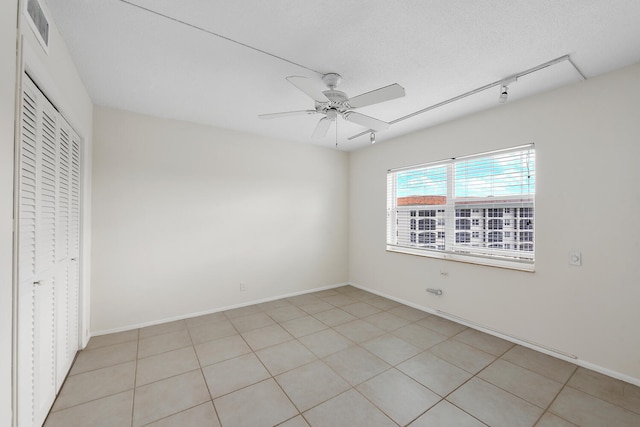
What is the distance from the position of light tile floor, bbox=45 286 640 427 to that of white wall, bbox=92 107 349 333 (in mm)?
489

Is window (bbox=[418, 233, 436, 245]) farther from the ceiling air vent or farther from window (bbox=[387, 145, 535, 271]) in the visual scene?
the ceiling air vent

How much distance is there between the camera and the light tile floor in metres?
1.76

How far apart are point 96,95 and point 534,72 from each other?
416cm

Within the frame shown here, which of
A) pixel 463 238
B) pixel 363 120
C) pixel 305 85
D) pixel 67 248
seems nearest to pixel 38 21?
pixel 305 85

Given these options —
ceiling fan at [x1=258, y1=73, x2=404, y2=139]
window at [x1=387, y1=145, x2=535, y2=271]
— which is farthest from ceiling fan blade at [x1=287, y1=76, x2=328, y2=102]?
window at [x1=387, y1=145, x2=535, y2=271]

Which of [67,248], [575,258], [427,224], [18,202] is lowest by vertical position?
[575,258]

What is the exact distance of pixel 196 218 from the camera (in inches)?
136

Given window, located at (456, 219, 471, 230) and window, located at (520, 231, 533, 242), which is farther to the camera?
window, located at (456, 219, 471, 230)

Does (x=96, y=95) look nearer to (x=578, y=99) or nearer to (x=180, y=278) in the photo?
(x=180, y=278)

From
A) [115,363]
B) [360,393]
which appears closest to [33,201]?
[115,363]

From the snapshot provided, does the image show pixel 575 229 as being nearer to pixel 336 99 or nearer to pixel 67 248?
pixel 336 99

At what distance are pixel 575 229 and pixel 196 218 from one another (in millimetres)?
4152

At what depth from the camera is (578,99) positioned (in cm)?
234

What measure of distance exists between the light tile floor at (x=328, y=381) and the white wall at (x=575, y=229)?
0.29m
